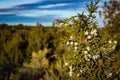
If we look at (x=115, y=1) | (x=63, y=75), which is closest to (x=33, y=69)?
(x=63, y=75)

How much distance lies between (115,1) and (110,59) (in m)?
16.8

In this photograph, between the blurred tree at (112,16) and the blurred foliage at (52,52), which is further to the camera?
the blurred tree at (112,16)

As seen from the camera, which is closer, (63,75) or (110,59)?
(110,59)

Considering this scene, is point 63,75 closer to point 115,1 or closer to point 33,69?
point 33,69

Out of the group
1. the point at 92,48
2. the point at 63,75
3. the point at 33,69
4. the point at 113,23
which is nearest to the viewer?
the point at 92,48

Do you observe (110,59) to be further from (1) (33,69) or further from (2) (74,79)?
(1) (33,69)

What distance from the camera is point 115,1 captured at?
2312 cm

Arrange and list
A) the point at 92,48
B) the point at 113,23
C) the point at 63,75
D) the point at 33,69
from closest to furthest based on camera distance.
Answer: the point at 92,48, the point at 63,75, the point at 33,69, the point at 113,23

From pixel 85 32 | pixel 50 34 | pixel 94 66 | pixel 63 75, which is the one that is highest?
pixel 85 32

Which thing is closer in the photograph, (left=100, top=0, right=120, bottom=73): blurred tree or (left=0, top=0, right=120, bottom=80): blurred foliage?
(left=0, top=0, right=120, bottom=80): blurred foliage

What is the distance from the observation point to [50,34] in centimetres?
2250

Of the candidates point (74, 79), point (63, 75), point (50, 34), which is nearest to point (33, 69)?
point (63, 75)

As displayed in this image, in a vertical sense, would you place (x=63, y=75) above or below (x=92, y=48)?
below

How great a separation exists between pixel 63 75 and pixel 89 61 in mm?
1065
